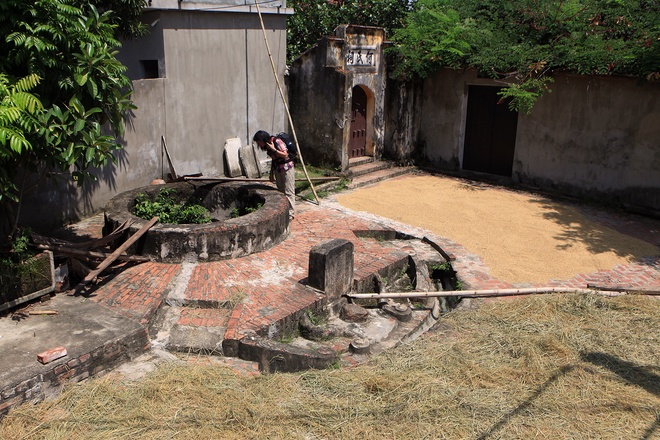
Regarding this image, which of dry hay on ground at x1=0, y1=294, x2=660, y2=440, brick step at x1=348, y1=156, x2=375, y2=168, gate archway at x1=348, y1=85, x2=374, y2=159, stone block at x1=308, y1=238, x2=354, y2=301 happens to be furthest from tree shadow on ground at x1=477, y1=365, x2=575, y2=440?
gate archway at x1=348, y1=85, x2=374, y2=159

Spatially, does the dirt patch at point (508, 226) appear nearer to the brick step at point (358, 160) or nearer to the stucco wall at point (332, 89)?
the brick step at point (358, 160)

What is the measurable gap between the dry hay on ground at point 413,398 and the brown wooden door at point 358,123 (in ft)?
30.5

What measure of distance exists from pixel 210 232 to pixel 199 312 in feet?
4.35

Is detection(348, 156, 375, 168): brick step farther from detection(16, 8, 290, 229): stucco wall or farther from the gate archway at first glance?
detection(16, 8, 290, 229): stucco wall

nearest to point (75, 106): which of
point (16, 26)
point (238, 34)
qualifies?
point (16, 26)

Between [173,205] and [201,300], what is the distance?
3047 millimetres

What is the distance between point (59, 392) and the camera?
580 centimetres

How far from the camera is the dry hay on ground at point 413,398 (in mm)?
5293

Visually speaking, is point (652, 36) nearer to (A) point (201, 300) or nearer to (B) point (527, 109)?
(B) point (527, 109)

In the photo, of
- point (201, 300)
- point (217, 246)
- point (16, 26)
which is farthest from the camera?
point (217, 246)

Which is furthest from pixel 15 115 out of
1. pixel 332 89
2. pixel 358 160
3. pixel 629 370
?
pixel 358 160

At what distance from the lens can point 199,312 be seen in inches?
293

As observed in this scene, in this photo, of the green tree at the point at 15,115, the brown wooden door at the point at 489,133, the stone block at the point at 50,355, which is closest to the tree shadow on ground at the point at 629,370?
the stone block at the point at 50,355

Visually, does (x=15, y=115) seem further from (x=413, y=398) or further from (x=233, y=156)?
(x=233, y=156)
